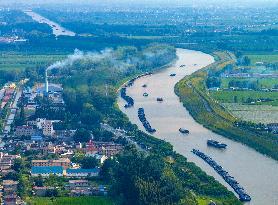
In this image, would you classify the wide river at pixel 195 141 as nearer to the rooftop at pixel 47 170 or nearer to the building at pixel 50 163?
the building at pixel 50 163

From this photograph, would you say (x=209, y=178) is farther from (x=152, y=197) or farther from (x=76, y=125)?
(x=76, y=125)

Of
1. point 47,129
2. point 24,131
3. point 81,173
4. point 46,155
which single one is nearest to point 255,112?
point 47,129

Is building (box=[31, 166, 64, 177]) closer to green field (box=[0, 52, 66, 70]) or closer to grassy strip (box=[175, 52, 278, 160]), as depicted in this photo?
grassy strip (box=[175, 52, 278, 160])

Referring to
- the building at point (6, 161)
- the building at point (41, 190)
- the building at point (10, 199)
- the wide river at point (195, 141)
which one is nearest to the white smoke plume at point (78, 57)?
the wide river at point (195, 141)

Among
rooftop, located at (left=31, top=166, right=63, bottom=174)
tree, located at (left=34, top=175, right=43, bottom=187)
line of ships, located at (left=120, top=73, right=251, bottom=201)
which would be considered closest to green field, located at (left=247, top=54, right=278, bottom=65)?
line of ships, located at (left=120, top=73, right=251, bottom=201)

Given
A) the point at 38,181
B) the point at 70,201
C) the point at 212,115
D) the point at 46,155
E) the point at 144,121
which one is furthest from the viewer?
the point at 212,115

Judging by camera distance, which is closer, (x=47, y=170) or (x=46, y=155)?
(x=47, y=170)

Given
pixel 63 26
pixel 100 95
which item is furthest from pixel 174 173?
pixel 63 26

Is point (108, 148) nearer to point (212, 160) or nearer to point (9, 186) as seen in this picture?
point (212, 160)
